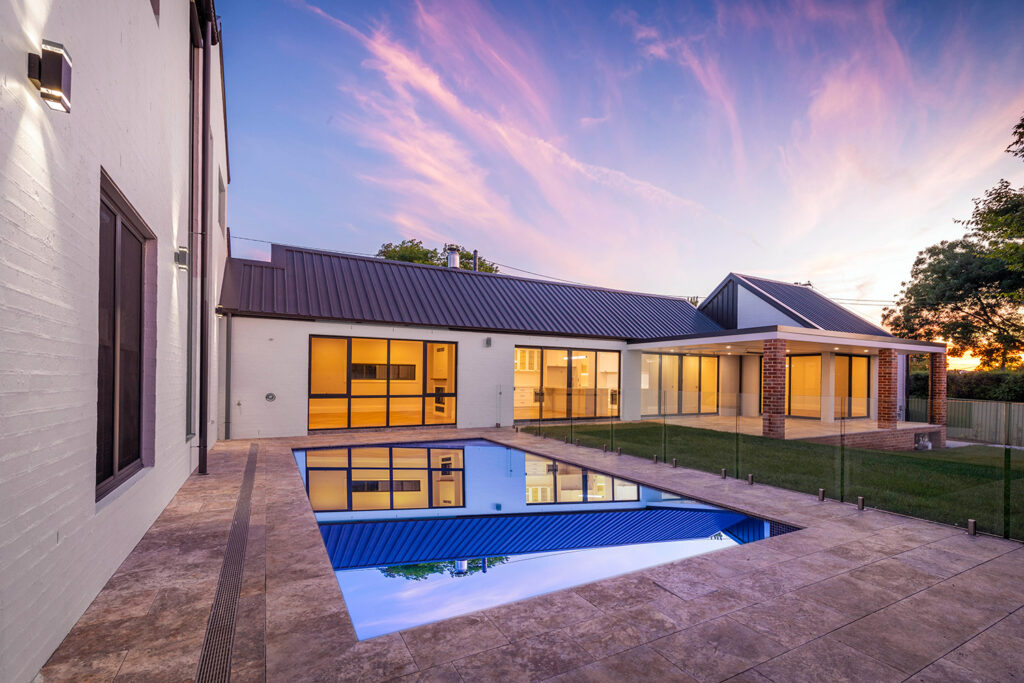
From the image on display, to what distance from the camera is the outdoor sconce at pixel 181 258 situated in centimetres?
629

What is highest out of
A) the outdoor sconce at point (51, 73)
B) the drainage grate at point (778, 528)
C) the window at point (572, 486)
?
the outdoor sconce at point (51, 73)

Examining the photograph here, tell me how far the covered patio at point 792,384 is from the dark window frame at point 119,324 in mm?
8731

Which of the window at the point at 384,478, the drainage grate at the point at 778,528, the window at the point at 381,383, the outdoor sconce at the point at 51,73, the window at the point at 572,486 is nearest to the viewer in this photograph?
the outdoor sconce at the point at 51,73

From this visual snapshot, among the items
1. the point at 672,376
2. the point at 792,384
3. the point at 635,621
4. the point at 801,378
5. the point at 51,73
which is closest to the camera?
the point at 51,73

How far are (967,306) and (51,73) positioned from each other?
3397 centimetres

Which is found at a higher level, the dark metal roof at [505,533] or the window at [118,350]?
the window at [118,350]

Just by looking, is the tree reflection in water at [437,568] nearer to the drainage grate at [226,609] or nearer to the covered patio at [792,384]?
the drainage grate at [226,609]

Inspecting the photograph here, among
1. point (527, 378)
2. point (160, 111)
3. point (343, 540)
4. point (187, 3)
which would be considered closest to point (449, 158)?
point (527, 378)

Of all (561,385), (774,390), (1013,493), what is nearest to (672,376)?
(561,385)

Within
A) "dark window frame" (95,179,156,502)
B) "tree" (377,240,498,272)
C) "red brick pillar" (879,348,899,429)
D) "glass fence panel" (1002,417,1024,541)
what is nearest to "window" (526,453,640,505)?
"glass fence panel" (1002,417,1024,541)

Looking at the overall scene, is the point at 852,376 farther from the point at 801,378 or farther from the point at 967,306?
the point at 967,306

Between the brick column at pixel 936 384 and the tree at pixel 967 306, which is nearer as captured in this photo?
the brick column at pixel 936 384

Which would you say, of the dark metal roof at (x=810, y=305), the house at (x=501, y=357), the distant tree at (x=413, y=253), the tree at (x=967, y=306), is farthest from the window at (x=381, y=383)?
the tree at (x=967, y=306)

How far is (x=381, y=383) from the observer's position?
13977 millimetres
